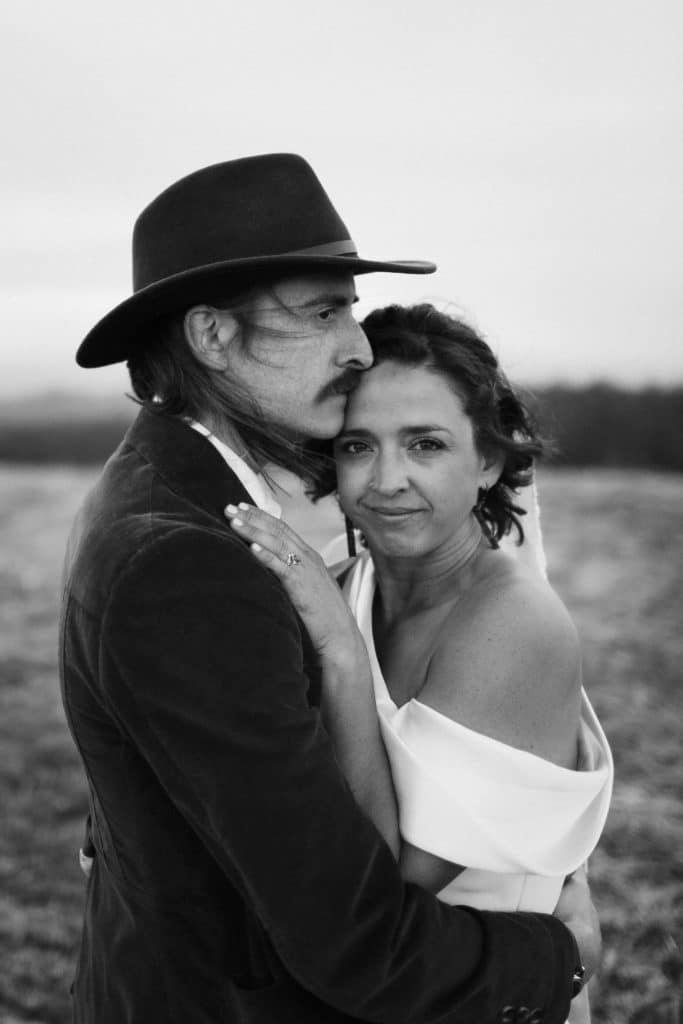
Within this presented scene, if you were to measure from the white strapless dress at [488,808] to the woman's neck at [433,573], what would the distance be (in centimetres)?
32

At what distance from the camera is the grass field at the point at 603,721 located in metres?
3.57

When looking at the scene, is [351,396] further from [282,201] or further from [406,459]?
[282,201]

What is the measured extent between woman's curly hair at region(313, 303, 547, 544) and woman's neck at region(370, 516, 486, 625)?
17cm

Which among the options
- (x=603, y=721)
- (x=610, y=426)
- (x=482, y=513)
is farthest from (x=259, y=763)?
(x=610, y=426)

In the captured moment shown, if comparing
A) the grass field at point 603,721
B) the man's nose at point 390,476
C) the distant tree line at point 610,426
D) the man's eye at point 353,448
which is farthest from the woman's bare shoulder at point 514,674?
the distant tree line at point 610,426

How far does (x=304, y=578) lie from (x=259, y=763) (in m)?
0.36

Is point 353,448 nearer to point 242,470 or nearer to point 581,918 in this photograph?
point 242,470

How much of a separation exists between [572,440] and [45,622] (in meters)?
4.38

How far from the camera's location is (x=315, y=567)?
1.62 metres

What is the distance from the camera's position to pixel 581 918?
193cm

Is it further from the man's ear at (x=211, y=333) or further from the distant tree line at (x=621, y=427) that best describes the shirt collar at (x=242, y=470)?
the distant tree line at (x=621, y=427)

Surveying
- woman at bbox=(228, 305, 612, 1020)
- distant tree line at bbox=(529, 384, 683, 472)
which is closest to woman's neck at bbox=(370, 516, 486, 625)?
woman at bbox=(228, 305, 612, 1020)

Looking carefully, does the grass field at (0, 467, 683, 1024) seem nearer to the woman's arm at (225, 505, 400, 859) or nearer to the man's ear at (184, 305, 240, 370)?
the woman's arm at (225, 505, 400, 859)

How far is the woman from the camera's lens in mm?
1694
